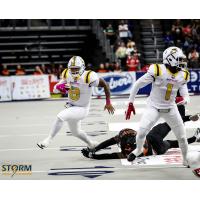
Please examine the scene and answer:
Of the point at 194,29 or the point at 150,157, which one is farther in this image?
the point at 194,29

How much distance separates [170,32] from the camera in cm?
1410

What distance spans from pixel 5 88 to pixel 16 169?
1141 centimetres

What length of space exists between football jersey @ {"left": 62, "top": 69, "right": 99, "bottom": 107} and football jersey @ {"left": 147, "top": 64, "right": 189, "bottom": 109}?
4.07ft

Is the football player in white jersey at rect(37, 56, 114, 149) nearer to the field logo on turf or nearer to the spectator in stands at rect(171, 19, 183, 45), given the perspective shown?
the field logo on turf

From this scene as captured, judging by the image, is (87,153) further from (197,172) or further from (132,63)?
(132,63)

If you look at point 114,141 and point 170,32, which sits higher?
point 170,32

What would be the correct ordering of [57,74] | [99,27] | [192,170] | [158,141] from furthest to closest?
[57,74]
[99,27]
[158,141]
[192,170]

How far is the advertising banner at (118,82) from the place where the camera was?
18.1 metres

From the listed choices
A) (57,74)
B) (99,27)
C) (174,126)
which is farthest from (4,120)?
(174,126)

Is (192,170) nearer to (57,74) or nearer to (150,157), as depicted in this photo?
(150,157)

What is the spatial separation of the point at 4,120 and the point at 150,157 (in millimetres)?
5937

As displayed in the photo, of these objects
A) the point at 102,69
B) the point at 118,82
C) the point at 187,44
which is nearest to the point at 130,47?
the point at 187,44

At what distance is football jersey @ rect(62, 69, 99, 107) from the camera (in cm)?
834

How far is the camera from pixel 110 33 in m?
15.3
